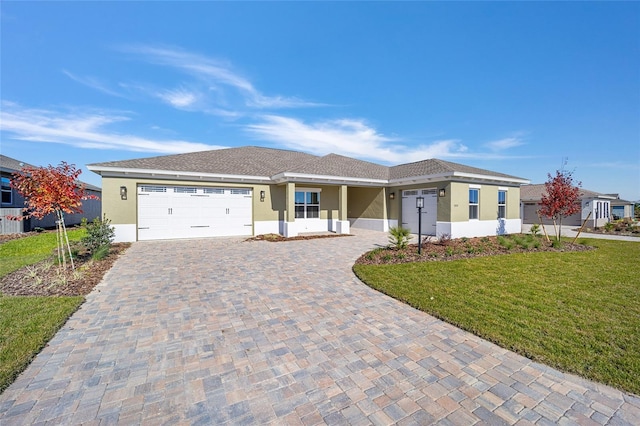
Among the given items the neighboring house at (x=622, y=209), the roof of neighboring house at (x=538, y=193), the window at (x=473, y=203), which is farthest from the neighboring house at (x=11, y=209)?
the neighboring house at (x=622, y=209)

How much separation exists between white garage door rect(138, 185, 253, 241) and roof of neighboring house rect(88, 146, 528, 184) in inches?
39.8

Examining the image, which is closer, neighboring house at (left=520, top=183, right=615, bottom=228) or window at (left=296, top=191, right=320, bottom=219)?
window at (left=296, top=191, right=320, bottom=219)

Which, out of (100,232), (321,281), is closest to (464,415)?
(321,281)

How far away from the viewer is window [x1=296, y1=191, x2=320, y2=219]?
1550 centimetres

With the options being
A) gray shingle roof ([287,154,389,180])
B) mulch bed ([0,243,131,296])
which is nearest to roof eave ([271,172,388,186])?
gray shingle roof ([287,154,389,180])

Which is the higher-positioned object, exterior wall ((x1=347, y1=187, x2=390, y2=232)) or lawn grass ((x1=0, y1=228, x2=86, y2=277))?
exterior wall ((x1=347, y1=187, x2=390, y2=232))

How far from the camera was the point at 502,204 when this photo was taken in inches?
621

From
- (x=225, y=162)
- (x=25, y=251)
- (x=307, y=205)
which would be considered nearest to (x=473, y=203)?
(x=307, y=205)

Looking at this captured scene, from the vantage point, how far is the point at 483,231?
14594mm

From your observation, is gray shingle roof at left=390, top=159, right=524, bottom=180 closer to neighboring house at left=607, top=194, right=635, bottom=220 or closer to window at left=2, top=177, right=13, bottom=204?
neighboring house at left=607, top=194, right=635, bottom=220

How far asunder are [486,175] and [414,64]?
707 centimetres

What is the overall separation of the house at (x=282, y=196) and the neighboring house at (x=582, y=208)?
Result: 34.3ft

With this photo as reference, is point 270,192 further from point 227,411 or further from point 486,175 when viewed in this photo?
point 227,411

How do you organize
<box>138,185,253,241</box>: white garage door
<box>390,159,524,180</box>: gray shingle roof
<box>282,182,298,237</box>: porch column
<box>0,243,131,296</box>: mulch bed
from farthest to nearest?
<box>390,159,524,180</box>: gray shingle roof, <box>282,182,298,237</box>: porch column, <box>138,185,253,241</box>: white garage door, <box>0,243,131,296</box>: mulch bed
